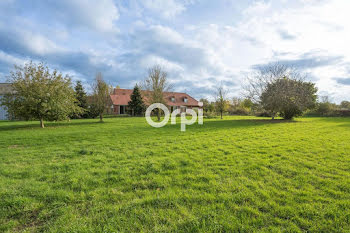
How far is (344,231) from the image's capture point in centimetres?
217

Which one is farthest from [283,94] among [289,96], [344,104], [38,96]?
[344,104]

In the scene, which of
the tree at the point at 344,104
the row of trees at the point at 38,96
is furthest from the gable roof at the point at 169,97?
the tree at the point at 344,104

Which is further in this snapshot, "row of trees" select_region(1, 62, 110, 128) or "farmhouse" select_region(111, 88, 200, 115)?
"farmhouse" select_region(111, 88, 200, 115)

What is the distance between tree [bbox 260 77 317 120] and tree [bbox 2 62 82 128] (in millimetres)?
23465

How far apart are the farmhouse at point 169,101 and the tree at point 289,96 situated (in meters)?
21.8

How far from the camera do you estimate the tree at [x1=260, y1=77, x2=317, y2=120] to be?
19344 mm

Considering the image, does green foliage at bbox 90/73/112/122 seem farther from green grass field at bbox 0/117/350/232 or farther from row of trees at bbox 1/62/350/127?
green grass field at bbox 0/117/350/232

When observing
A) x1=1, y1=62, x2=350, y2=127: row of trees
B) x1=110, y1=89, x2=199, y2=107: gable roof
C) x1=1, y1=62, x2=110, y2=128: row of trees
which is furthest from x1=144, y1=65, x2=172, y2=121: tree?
x1=110, y1=89, x2=199, y2=107: gable roof

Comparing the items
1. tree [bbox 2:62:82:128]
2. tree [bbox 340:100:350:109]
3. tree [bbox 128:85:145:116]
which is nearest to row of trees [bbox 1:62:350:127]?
tree [bbox 2:62:82:128]

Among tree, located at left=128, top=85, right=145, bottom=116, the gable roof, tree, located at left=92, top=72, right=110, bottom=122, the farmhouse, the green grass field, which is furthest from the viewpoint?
the gable roof

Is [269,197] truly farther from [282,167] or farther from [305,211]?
[282,167]

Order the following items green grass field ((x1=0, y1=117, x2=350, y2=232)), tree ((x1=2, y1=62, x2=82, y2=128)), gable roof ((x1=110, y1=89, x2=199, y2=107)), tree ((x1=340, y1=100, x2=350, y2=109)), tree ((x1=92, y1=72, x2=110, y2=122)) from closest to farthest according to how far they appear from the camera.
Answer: green grass field ((x1=0, y1=117, x2=350, y2=232)) < tree ((x1=2, y1=62, x2=82, y2=128)) < tree ((x1=92, y1=72, x2=110, y2=122)) < gable roof ((x1=110, y1=89, x2=199, y2=107)) < tree ((x1=340, y1=100, x2=350, y2=109))

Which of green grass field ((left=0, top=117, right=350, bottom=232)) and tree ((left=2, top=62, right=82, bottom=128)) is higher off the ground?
tree ((left=2, top=62, right=82, bottom=128))

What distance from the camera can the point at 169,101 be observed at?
1670 inches
